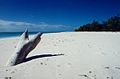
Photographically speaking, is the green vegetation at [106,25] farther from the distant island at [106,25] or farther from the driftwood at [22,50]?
the driftwood at [22,50]

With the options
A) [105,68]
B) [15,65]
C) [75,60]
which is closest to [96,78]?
[105,68]

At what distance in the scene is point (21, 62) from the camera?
6277mm

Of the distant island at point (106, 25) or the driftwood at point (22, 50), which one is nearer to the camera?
the driftwood at point (22, 50)

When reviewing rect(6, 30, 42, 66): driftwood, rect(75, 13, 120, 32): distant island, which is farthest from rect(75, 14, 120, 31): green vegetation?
rect(6, 30, 42, 66): driftwood

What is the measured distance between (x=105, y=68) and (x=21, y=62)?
2.96m

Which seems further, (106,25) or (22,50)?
(106,25)

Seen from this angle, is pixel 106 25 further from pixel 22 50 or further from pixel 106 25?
pixel 22 50

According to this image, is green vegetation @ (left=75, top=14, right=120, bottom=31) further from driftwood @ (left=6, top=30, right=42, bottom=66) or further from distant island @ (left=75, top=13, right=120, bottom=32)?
driftwood @ (left=6, top=30, right=42, bottom=66)

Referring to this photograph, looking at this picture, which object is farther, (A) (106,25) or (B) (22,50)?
(A) (106,25)

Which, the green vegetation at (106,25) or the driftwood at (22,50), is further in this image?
the green vegetation at (106,25)

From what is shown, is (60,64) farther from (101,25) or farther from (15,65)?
(101,25)

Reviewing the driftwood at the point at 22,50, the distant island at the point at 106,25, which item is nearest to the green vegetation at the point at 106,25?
the distant island at the point at 106,25

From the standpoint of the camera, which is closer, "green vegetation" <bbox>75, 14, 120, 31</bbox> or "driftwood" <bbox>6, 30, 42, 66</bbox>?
"driftwood" <bbox>6, 30, 42, 66</bbox>

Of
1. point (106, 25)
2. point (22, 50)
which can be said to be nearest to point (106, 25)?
point (106, 25)
